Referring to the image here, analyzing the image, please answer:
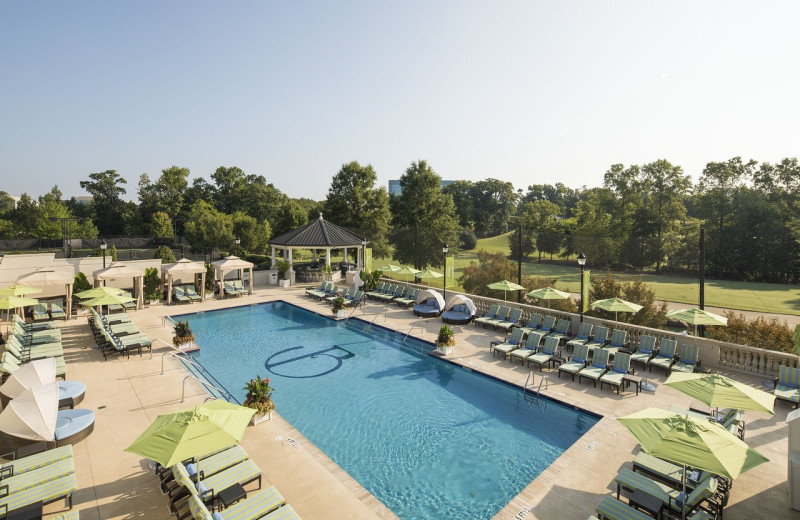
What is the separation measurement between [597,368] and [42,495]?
497 inches

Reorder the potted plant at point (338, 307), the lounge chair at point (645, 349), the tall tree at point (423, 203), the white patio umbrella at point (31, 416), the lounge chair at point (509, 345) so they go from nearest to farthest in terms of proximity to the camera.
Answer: the white patio umbrella at point (31, 416) < the lounge chair at point (645, 349) < the lounge chair at point (509, 345) < the potted plant at point (338, 307) < the tall tree at point (423, 203)

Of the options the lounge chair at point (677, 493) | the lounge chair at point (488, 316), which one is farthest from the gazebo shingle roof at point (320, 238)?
the lounge chair at point (677, 493)

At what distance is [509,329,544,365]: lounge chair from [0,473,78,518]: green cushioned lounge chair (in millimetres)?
11190

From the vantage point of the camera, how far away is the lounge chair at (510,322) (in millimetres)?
16531

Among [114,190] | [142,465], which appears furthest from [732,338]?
[114,190]

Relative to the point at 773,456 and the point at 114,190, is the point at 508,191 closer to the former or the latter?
the point at 114,190

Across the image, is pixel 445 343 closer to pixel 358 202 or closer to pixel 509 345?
pixel 509 345

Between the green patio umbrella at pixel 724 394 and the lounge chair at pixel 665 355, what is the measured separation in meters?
4.86

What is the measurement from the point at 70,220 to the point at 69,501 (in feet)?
175

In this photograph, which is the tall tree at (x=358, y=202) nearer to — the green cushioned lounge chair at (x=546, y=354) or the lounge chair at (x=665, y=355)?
the green cushioned lounge chair at (x=546, y=354)

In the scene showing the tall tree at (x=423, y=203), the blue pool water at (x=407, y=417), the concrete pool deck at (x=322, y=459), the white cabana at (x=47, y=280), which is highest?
the tall tree at (x=423, y=203)

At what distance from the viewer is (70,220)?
46.9 meters

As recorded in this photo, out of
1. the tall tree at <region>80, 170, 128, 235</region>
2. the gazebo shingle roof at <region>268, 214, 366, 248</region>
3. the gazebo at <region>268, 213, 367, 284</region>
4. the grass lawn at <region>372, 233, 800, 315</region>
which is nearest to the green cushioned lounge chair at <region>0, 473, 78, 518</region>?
the grass lawn at <region>372, 233, 800, 315</region>

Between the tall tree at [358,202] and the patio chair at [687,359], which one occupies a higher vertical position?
the tall tree at [358,202]
